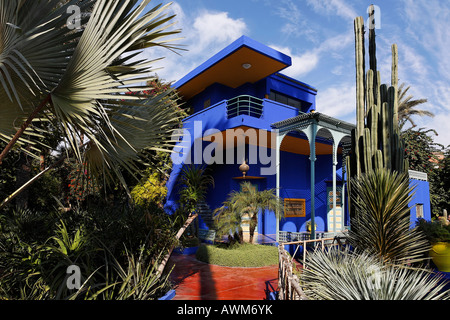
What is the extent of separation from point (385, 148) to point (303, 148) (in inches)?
326

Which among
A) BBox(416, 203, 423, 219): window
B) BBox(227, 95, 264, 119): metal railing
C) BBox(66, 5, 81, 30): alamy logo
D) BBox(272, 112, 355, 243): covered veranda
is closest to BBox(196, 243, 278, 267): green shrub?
BBox(272, 112, 355, 243): covered veranda

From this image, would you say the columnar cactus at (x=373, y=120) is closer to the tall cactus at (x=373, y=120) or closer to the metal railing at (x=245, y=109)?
the tall cactus at (x=373, y=120)

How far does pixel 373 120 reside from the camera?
6.09 meters

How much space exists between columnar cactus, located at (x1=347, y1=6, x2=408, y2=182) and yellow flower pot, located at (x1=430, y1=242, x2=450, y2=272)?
5.82 feet

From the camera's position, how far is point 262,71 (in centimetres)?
1316

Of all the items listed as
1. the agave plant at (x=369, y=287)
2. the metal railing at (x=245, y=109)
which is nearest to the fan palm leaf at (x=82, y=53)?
the agave plant at (x=369, y=287)

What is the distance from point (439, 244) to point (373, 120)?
116 inches

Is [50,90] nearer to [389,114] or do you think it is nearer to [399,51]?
[389,114]

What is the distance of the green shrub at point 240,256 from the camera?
29.8 feet

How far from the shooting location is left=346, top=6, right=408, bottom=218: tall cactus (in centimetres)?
590

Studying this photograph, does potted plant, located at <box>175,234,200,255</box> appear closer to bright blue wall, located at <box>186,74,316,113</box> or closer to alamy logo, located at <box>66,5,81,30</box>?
bright blue wall, located at <box>186,74,316,113</box>

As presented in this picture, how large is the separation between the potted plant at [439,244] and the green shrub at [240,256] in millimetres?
4572

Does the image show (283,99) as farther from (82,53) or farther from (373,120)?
(82,53)

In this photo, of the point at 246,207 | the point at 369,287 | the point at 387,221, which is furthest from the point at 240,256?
the point at 369,287
